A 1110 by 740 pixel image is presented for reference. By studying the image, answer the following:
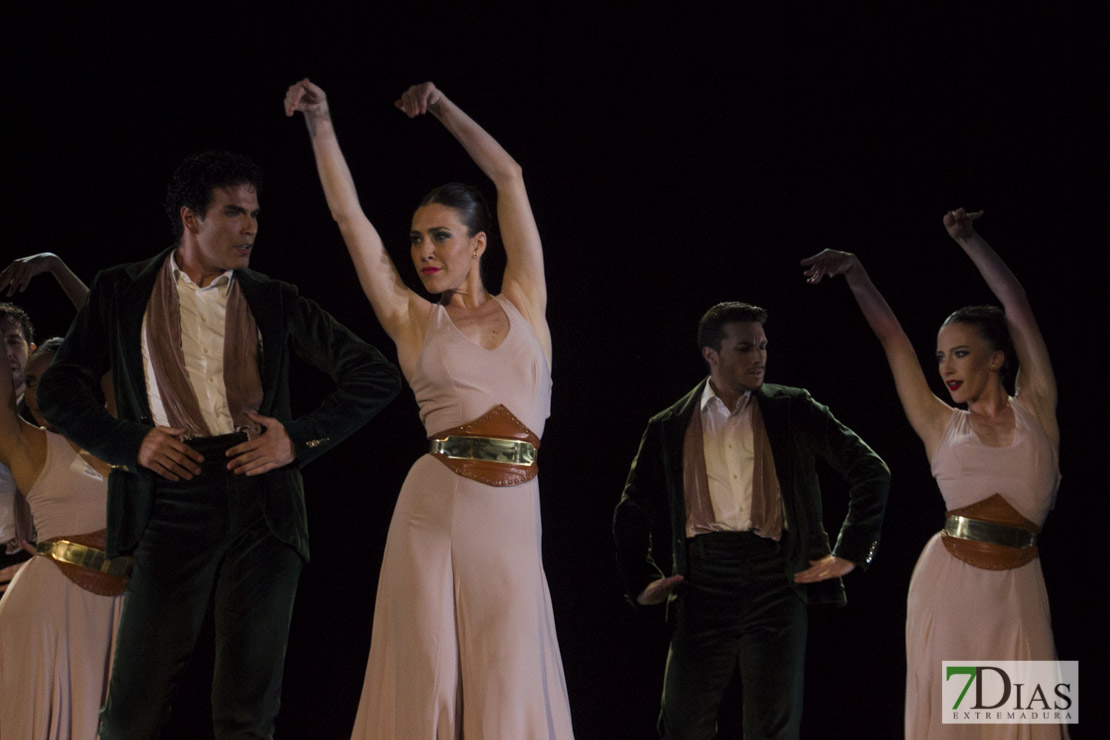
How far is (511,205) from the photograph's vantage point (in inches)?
134

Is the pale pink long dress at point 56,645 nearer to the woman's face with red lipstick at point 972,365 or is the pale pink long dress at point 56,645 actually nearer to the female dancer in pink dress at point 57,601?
the female dancer in pink dress at point 57,601

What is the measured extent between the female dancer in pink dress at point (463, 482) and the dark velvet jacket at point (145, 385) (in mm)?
177

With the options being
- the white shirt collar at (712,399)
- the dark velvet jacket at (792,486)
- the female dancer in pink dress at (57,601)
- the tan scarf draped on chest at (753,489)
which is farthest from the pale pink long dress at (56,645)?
the white shirt collar at (712,399)

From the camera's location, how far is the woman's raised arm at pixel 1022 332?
4164 mm

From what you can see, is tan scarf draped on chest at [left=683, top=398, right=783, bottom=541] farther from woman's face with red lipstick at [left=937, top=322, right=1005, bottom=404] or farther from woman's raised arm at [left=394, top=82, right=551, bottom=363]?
woman's raised arm at [left=394, top=82, right=551, bottom=363]

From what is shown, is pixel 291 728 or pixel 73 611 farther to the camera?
pixel 291 728

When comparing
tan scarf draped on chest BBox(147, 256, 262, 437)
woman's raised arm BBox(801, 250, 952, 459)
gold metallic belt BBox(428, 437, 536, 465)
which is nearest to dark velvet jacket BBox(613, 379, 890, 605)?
woman's raised arm BBox(801, 250, 952, 459)

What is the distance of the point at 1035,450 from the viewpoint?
13.3 feet

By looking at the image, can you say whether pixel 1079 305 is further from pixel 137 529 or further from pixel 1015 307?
pixel 137 529

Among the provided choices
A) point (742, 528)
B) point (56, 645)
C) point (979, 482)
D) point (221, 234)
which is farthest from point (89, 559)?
point (979, 482)

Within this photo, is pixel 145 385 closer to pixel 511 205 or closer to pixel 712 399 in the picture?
pixel 511 205

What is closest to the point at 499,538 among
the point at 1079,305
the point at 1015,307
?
the point at 1015,307

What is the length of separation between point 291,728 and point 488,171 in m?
2.53

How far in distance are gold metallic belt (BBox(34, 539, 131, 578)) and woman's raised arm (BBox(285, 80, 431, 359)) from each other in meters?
1.32
